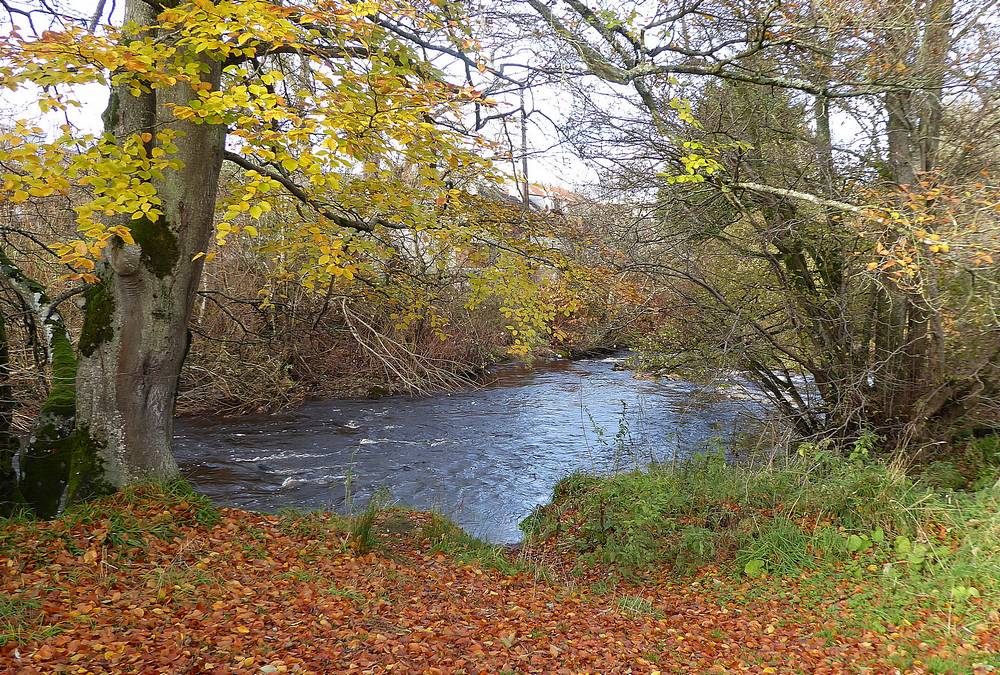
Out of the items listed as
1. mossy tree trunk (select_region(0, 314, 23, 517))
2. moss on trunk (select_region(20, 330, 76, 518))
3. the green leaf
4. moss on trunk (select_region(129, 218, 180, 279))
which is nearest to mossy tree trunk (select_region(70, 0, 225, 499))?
moss on trunk (select_region(129, 218, 180, 279))

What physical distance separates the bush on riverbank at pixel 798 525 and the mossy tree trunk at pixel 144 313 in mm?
4347

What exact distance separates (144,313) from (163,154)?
1.73 metres

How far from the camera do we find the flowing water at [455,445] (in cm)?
909

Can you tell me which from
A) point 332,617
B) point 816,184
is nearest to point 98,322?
point 332,617

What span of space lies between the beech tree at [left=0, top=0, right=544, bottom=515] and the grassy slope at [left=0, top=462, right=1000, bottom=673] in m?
0.92

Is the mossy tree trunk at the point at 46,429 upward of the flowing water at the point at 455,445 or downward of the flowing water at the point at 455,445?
upward

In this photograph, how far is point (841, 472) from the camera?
6.80 meters

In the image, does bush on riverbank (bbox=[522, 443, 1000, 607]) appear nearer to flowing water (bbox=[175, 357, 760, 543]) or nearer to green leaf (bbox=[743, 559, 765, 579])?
green leaf (bbox=[743, 559, 765, 579])

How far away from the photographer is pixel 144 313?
609 cm

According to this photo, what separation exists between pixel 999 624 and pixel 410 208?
20.4ft

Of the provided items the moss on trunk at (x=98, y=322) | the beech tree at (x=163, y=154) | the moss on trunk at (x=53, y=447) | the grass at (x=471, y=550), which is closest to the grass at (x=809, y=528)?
the grass at (x=471, y=550)

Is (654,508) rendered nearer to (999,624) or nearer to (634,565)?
(634,565)

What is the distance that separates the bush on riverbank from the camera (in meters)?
5.45

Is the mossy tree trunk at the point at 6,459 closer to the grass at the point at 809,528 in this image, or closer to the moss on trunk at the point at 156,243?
the moss on trunk at the point at 156,243
